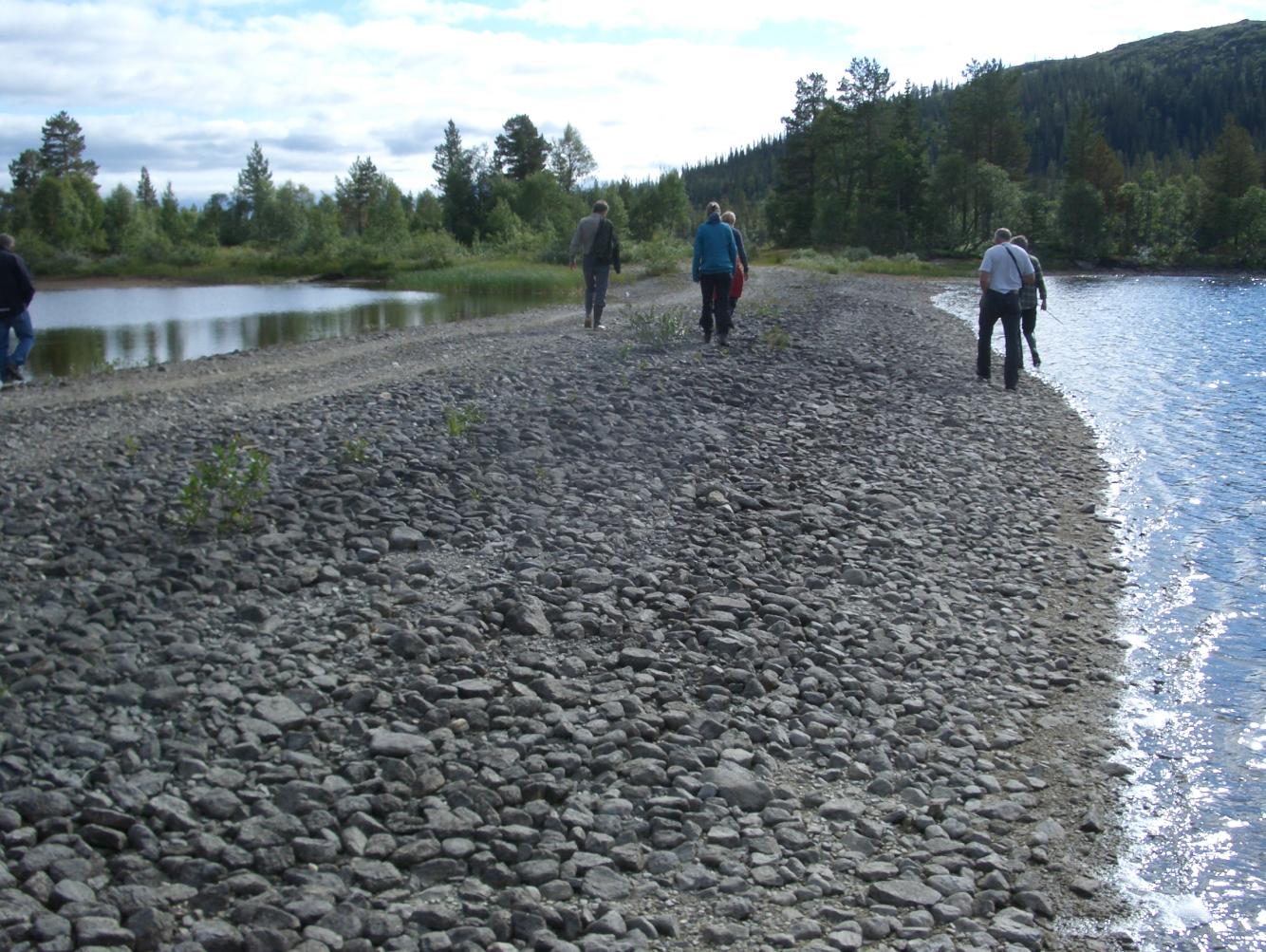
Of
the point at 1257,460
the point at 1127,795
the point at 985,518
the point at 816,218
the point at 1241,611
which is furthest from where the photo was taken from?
the point at 816,218

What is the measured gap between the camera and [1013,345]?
19359 millimetres

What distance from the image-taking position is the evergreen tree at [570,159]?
388 ft

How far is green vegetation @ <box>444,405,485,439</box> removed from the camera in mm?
12523

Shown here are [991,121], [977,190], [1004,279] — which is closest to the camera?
[1004,279]

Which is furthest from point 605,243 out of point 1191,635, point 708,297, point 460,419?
point 1191,635

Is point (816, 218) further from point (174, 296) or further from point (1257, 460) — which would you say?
point (1257, 460)

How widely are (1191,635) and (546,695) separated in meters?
5.98

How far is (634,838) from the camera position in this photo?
5.27 metres

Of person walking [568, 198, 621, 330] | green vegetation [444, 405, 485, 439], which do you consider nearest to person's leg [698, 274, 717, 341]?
person walking [568, 198, 621, 330]

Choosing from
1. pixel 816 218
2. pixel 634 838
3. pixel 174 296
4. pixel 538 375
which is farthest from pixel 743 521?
pixel 816 218

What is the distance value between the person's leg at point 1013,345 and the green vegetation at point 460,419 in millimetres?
9322

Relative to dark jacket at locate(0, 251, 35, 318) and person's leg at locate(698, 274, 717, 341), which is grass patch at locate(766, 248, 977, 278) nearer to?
person's leg at locate(698, 274, 717, 341)

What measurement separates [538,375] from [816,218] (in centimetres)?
9546

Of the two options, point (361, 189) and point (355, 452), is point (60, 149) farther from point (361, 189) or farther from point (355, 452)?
point (355, 452)
